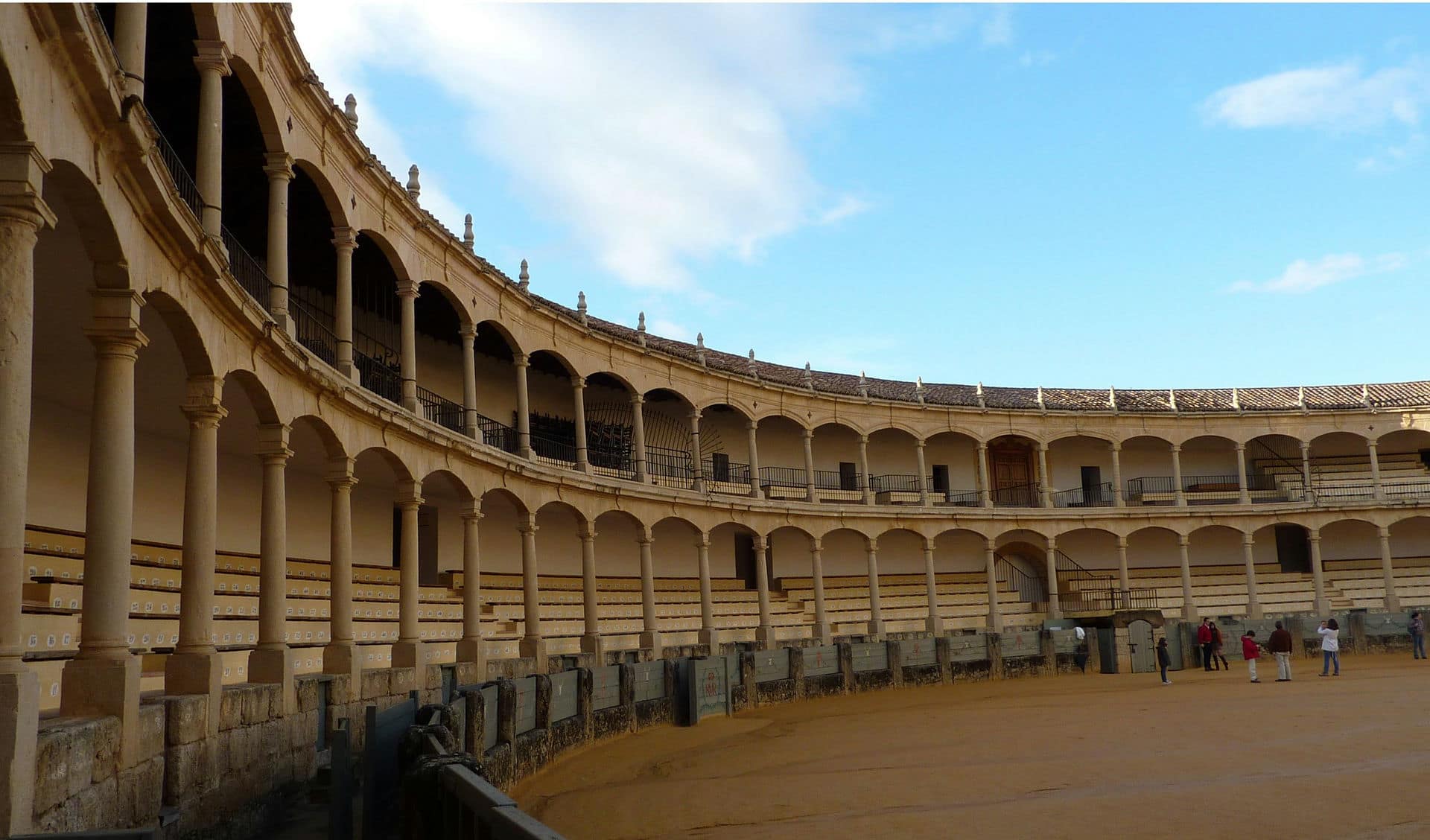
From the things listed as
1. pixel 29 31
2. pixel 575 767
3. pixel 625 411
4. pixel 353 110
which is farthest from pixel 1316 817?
pixel 625 411

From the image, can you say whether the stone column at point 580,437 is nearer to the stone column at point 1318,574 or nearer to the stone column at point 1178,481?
the stone column at point 1178,481

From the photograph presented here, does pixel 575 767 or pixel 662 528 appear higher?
pixel 662 528

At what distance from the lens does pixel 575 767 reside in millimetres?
14742

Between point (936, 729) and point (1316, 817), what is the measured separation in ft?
28.1

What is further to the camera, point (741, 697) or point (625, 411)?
point (625, 411)

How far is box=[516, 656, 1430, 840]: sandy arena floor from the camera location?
984cm

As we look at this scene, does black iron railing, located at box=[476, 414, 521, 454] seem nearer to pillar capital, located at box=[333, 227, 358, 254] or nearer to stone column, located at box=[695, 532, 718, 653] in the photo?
stone column, located at box=[695, 532, 718, 653]

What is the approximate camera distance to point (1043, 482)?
40.8 m

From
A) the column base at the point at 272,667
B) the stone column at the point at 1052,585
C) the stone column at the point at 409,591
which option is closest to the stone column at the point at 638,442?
the stone column at the point at 409,591

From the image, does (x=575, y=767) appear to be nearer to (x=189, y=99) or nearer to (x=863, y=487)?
(x=189, y=99)

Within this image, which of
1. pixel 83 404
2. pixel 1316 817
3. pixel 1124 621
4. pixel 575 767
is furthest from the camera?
pixel 1124 621

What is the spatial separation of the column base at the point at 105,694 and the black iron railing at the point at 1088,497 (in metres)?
36.2

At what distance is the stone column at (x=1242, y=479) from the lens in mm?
40688

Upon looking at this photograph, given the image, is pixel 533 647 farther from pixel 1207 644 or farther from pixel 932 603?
pixel 932 603
